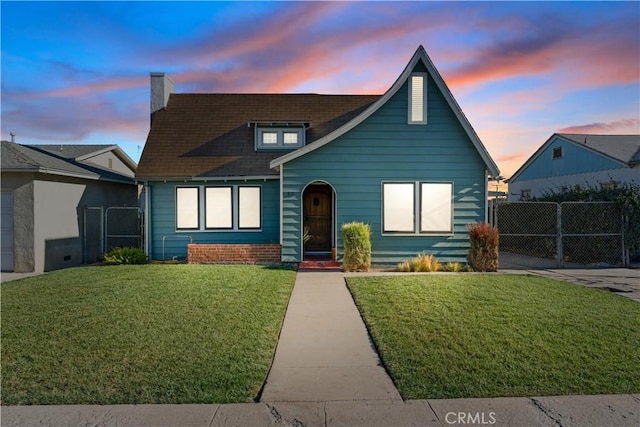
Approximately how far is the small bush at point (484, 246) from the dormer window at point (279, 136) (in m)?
7.13

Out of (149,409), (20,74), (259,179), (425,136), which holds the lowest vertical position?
(149,409)

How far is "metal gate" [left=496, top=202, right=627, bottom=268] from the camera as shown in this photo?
42.1 feet

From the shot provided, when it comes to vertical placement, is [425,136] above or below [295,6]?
below

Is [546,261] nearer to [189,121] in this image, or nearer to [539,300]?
[539,300]

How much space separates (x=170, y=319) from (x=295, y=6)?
9.05 metres

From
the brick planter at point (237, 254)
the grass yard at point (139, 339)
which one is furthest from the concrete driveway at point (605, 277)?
the grass yard at point (139, 339)

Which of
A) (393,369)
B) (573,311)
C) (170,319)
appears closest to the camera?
(393,369)

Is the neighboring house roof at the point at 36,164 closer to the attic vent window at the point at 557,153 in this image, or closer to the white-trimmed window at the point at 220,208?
the white-trimmed window at the point at 220,208

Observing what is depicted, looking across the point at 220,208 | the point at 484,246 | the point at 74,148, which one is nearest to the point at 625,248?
the point at 484,246

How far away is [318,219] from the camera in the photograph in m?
14.5

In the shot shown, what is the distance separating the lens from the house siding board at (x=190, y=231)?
13812 millimetres

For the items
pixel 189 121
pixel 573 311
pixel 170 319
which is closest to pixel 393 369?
pixel 170 319

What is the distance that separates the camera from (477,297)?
25.8 ft

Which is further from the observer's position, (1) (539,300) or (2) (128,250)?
(2) (128,250)
